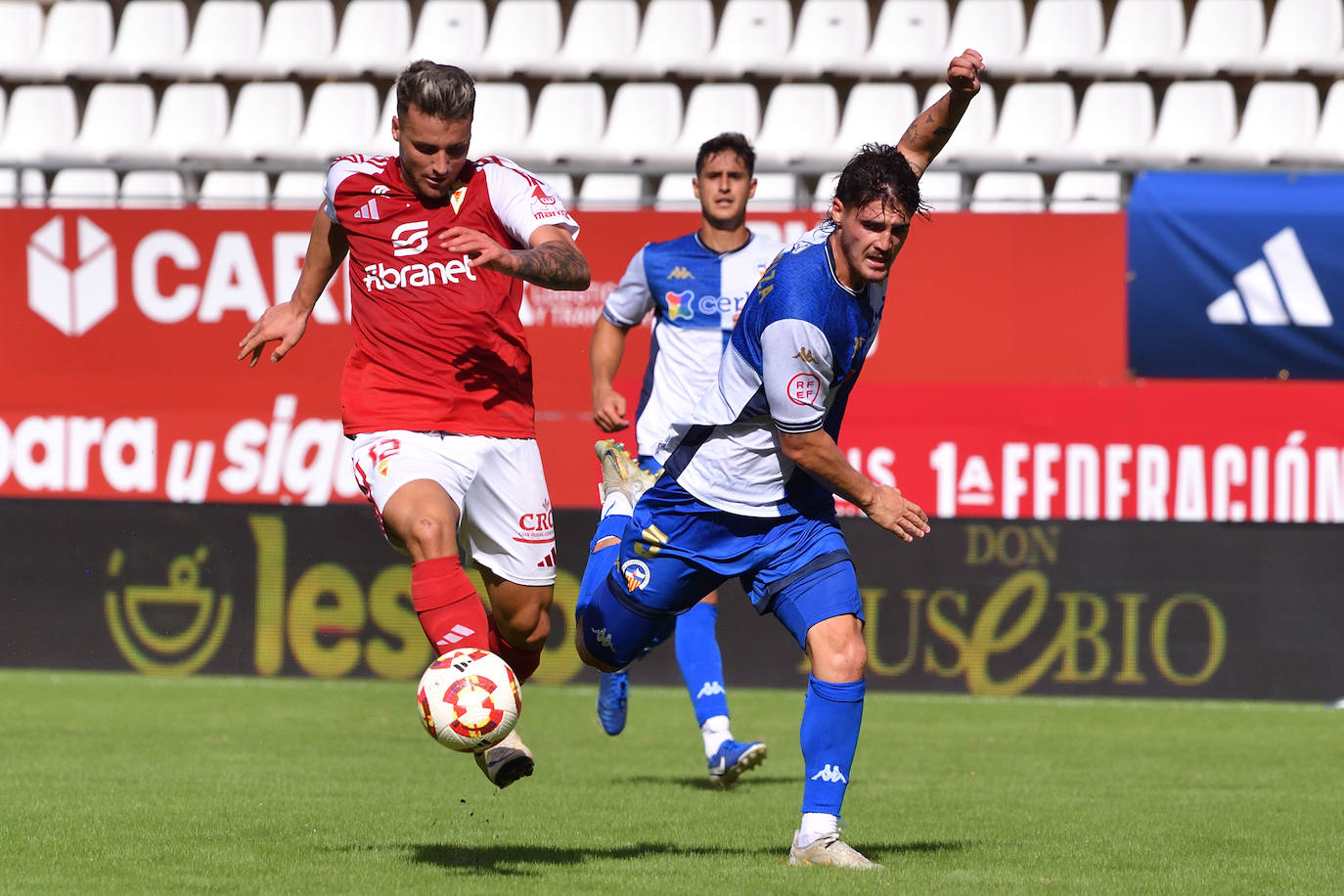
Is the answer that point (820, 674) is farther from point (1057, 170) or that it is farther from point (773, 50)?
point (773, 50)

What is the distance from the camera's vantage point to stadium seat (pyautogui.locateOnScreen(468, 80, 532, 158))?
15648 millimetres

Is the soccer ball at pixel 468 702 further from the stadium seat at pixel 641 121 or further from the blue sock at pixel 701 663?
the stadium seat at pixel 641 121

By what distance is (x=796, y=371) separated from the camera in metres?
5.39

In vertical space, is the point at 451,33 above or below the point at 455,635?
above

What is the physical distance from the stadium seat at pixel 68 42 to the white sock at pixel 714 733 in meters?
11.6

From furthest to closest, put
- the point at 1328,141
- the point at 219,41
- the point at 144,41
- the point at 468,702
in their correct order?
1. the point at 144,41
2. the point at 219,41
3. the point at 1328,141
4. the point at 468,702

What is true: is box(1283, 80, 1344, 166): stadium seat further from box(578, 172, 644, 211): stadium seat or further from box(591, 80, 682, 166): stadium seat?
box(578, 172, 644, 211): stadium seat

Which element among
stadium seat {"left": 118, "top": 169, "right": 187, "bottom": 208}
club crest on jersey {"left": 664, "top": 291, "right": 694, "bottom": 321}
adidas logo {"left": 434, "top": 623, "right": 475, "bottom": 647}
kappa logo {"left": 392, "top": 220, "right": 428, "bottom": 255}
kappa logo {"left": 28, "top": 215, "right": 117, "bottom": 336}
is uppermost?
stadium seat {"left": 118, "top": 169, "right": 187, "bottom": 208}

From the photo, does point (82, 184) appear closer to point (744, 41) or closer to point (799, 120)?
point (744, 41)

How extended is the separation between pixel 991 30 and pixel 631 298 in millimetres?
8410

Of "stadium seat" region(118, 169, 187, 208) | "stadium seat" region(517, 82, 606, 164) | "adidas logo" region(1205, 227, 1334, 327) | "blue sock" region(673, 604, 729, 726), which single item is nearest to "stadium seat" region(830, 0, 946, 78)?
"stadium seat" region(517, 82, 606, 164)

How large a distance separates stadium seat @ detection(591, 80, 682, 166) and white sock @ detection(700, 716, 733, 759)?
852 cm

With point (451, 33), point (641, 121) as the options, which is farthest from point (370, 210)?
point (451, 33)

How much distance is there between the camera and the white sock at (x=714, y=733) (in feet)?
24.9
